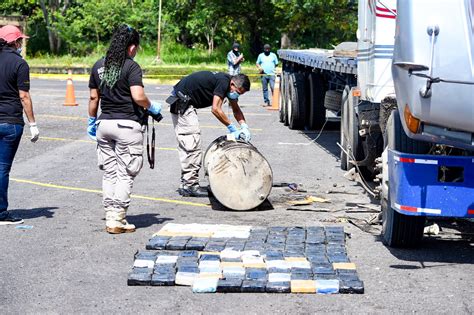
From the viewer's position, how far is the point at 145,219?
35.7 feet

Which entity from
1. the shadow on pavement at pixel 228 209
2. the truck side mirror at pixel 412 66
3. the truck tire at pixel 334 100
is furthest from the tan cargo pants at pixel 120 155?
the truck tire at pixel 334 100

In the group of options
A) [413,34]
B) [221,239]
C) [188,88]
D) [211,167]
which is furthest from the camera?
[188,88]

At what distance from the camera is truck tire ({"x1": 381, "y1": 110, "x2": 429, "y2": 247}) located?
866 centimetres

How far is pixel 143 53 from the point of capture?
54.5 meters

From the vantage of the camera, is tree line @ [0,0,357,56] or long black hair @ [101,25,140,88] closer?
long black hair @ [101,25,140,88]

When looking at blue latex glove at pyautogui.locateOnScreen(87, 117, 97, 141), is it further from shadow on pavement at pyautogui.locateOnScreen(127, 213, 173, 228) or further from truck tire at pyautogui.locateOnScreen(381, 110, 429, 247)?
truck tire at pyautogui.locateOnScreen(381, 110, 429, 247)

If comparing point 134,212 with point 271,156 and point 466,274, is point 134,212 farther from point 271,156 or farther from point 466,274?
point 271,156

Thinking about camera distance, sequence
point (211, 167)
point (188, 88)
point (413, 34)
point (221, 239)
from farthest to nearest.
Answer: point (188, 88) → point (211, 167) → point (221, 239) → point (413, 34)

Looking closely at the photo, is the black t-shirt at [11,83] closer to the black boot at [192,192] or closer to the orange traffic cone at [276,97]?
the black boot at [192,192]

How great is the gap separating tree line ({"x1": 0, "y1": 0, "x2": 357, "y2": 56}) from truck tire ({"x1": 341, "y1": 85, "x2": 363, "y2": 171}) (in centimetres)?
3028

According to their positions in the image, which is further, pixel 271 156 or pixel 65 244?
pixel 271 156

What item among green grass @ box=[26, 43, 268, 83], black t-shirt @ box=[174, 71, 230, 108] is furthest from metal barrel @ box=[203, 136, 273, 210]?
green grass @ box=[26, 43, 268, 83]

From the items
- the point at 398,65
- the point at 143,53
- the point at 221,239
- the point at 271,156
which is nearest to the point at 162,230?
the point at 221,239

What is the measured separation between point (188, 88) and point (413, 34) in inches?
200
